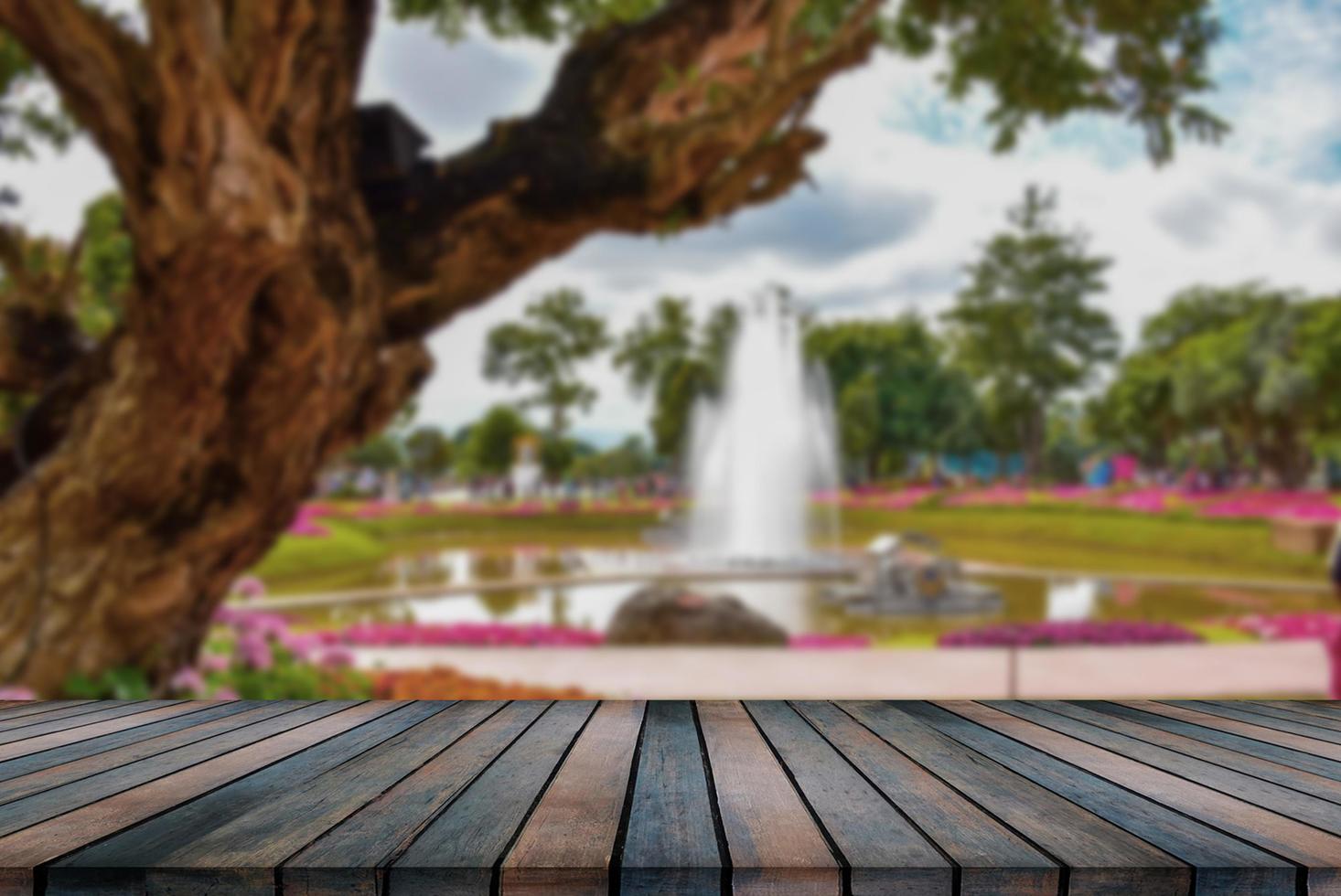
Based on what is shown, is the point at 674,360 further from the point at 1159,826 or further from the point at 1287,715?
the point at 1159,826

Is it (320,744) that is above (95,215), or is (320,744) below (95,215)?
below

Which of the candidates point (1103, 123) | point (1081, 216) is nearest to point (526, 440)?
point (1081, 216)

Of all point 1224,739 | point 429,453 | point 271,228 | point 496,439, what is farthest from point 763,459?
point 429,453

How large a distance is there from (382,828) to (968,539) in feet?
58.8

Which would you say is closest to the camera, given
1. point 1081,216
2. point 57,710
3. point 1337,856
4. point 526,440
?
point 1337,856

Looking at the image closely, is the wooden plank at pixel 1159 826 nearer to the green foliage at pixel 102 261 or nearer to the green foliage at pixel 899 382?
the green foliage at pixel 102 261

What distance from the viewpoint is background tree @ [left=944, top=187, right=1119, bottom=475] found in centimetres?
1981

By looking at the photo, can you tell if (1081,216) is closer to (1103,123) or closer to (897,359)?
(897,359)

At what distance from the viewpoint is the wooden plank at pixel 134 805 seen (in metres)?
1.11

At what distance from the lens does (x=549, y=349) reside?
20.4 m

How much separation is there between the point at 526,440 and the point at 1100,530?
14752 mm

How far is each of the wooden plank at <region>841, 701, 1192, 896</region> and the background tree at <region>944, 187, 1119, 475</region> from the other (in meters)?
→ 19.1

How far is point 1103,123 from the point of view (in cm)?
595

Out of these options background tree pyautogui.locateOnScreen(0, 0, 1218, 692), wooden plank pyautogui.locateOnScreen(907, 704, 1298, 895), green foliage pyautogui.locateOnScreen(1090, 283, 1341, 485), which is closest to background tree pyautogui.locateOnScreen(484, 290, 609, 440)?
green foliage pyautogui.locateOnScreen(1090, 283, 1341, 485)
